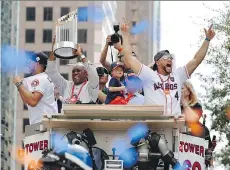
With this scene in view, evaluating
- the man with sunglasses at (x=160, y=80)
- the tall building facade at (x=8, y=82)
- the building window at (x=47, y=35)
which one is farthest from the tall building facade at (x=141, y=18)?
the man with sunglasses at (x=160, y=80)

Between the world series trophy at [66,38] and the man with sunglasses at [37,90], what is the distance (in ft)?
0.96

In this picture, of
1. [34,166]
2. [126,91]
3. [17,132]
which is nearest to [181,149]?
[34,166]

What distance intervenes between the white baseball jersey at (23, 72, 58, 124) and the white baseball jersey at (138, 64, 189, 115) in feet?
4.40

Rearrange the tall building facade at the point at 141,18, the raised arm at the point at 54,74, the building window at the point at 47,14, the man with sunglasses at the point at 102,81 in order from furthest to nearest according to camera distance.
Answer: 1. the tall building facade at the point at 141,18
2. the building window at the point at 47,14
3. the man with sunglasses at the point at 102,81
4. the raised arm at the point at 54,74

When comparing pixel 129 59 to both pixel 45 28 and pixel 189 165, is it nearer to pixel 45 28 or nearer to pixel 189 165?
A: pixel 189 165

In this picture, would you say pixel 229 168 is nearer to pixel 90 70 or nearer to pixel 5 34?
pixel 90 70

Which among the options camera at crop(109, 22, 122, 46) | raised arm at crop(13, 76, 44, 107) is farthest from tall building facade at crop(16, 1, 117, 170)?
raised arm at crop(13, 76, 44, 107)

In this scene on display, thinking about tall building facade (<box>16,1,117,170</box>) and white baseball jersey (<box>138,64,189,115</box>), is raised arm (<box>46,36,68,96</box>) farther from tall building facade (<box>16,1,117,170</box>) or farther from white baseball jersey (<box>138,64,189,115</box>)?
tall building facade (<box>16,1,117,170</box>)

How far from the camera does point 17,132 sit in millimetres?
94438

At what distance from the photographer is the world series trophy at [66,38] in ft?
38.1

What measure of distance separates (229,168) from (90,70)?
10479mm

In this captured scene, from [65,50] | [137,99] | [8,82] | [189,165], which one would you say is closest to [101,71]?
[137,99]

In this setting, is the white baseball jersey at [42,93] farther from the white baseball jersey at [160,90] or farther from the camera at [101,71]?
the camera at [101,71]

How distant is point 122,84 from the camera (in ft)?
40.9
